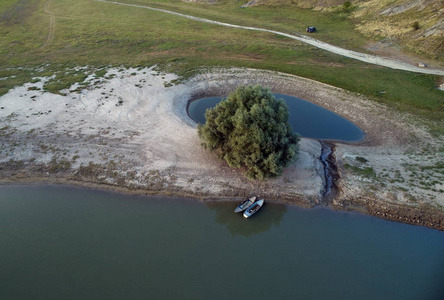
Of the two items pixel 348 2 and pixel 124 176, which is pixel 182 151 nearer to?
pixel 124 176

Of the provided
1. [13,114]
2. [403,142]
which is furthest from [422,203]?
[13,114]

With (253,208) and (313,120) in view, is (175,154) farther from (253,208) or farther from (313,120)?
(313,120)

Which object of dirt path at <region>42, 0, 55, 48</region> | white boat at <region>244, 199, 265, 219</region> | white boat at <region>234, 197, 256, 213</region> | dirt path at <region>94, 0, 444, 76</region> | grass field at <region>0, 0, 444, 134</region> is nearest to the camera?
white boat at <region>244, 199, 265, 219</region>

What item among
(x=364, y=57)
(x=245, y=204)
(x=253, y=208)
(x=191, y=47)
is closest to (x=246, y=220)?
(x=253, y=208)

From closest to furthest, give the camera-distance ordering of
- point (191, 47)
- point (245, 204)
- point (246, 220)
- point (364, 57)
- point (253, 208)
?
point (246, 220), point (253, 208), point (245, 204), point (364, 57), point (191, 47)

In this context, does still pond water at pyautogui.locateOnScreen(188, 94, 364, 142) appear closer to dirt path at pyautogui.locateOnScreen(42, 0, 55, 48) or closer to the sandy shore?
the sandy shore

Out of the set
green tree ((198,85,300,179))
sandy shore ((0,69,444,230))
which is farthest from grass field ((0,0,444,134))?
green tree ((198,85,300,179))
